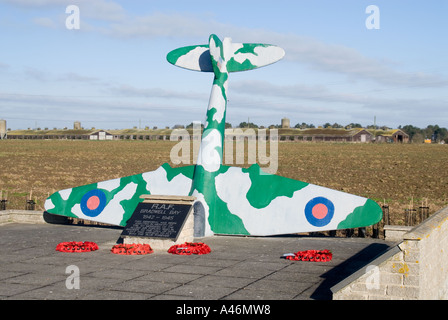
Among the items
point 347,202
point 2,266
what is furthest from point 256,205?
point 2,266

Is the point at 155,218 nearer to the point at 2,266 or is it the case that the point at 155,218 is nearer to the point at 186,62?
the point at 2,266

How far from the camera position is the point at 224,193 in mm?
17703

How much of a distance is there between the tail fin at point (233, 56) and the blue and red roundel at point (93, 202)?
5.35 m

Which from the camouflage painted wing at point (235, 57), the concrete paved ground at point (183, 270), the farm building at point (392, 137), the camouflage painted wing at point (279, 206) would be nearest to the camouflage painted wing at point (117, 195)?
A: the concrete paved ground at point (183, 270)

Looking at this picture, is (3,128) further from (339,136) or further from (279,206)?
(279,206)

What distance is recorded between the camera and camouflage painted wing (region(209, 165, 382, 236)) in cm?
1602

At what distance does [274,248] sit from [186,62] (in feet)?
24.4

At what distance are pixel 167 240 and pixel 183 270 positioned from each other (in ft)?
8.77

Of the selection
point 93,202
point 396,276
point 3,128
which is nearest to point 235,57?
point 93,202

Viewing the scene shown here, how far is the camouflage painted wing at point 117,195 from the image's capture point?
723 inches

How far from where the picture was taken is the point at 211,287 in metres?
11.3

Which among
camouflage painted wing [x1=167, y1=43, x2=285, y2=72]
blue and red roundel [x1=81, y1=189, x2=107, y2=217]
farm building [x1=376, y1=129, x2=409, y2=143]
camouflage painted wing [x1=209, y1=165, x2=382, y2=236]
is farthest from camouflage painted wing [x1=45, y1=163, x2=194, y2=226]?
farm building [x1=376, y1=129, x2=409, y2=143]

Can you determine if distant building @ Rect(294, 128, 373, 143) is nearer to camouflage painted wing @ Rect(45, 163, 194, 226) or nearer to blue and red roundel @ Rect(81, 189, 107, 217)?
camouflage painted wing @ Rect(45, 163, 194, 226)

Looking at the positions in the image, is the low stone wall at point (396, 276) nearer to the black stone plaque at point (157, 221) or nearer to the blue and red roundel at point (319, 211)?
the blue and red roundel at point (319, 211)
